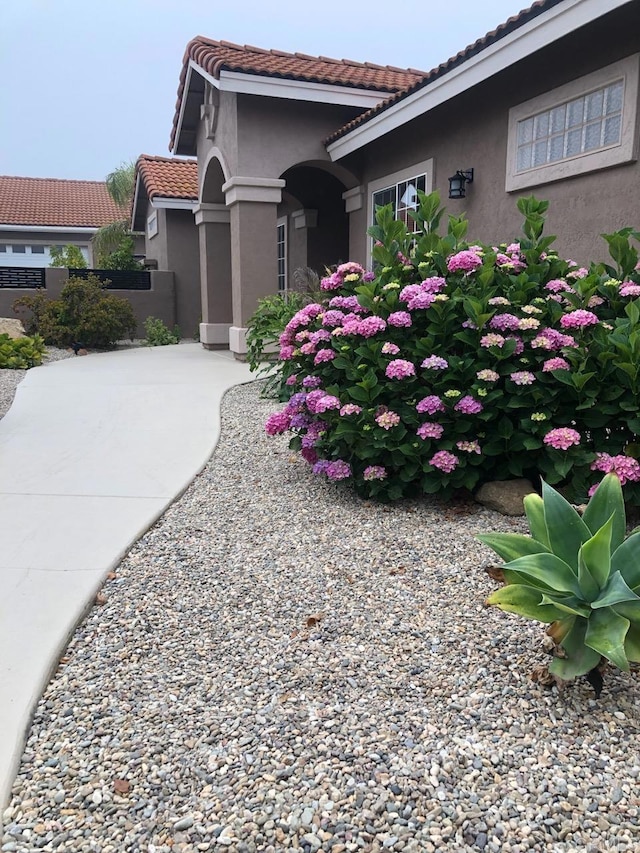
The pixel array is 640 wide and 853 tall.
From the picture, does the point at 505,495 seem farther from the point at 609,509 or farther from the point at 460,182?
the point at 460,182

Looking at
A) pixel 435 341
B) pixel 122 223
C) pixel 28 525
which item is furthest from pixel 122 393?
pixel 122 223

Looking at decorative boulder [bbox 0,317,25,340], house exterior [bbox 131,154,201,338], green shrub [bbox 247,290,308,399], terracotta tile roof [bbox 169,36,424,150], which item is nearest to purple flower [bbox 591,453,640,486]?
green shrub [bbox 247,290,308,399]

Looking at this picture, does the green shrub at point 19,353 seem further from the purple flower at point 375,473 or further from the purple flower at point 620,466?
the purple flower at point 620,466

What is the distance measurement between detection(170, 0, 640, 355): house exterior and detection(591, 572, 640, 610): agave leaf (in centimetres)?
292

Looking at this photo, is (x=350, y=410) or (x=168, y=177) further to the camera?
(x=168, y=177)

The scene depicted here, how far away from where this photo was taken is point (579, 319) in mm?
3707

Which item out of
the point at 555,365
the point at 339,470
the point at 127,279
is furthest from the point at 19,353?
the point at 555,365

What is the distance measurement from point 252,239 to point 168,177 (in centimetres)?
796

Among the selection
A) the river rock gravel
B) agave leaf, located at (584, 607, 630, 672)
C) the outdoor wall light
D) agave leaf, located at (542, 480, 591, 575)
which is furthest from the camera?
the outdoor wall light

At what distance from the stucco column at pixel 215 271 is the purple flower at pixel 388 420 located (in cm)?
1045

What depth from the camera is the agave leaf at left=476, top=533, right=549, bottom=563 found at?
2.41 metres

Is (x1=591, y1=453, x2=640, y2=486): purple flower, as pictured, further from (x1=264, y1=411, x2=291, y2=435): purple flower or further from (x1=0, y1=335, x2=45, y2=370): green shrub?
(x1=0, y1=335, x2=45, y2=370): green shrub

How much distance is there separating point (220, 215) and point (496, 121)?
680cm

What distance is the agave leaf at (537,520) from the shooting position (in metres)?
2.46
